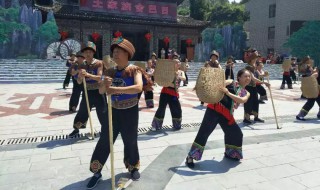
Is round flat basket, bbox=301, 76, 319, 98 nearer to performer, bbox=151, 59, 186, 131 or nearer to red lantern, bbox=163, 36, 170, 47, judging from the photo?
performer, bbox=151, 59, 186, 131

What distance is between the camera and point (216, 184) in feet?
11.8

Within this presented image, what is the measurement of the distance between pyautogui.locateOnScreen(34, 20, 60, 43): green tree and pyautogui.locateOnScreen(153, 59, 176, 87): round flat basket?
57.0ft

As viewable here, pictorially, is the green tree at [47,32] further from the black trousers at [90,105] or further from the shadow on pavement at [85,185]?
the shadow on pavement at [85,185]

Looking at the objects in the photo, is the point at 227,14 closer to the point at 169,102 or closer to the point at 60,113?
the point at 60,113

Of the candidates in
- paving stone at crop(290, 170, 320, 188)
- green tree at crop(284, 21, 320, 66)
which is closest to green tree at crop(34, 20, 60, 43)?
paving stone at crop(290, 170, 320, 188)

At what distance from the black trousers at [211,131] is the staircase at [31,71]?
1380 cm

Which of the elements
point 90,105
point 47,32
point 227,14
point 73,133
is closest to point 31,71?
point 47,32

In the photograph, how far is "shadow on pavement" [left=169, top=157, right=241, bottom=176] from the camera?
3.95 meters

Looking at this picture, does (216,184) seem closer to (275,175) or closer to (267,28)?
(275,175)

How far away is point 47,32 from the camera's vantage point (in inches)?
813

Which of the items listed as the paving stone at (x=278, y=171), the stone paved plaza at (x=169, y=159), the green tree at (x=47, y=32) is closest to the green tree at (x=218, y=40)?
the green tree at (x=47, y=32)

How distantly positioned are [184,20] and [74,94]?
75.9 feet

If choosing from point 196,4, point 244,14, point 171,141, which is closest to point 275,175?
point 171,141

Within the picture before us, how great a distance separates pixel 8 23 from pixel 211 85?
20.2 meters
